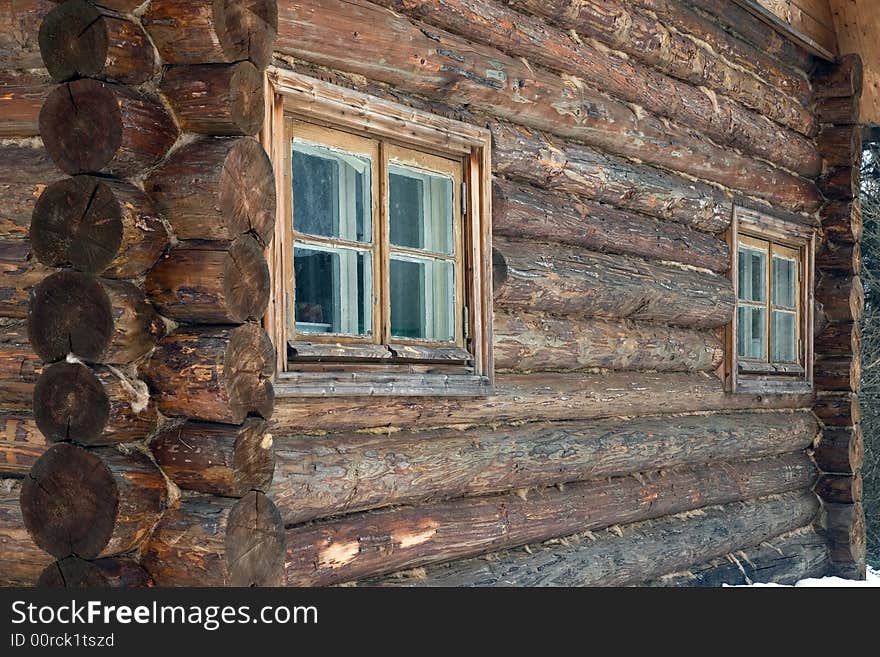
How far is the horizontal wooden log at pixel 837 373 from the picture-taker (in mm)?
9406

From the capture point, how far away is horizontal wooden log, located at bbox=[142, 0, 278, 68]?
402 centimetres

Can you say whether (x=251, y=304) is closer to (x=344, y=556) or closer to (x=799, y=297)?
(x=344, y=556)

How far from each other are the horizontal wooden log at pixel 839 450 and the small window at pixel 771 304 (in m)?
0.49

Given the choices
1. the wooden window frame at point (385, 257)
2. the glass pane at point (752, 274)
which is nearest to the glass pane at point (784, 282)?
the glass pane at point (752, 274)

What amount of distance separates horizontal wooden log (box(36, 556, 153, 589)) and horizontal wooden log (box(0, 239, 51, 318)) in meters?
0.94

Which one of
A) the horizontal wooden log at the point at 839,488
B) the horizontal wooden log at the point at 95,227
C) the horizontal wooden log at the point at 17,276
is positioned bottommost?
the horizontal wooden log at the point at 839,488

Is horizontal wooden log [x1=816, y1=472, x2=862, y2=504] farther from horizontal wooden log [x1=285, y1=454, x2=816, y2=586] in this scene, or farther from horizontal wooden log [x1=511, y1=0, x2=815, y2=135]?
horizontal wooden log [x1=511, y1=0, x2=815, y2=135]

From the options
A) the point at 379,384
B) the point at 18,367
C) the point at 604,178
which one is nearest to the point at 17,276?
the point at 18,367

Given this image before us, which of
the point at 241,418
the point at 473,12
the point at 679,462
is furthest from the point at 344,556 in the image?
the point at 679,462

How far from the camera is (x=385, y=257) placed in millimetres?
5145

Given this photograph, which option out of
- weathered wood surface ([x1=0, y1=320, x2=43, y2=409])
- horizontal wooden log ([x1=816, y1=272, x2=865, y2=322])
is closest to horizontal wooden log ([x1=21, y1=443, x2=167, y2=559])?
weathered wood surface ([x1=0, y1=320, x2=43, y2=409])

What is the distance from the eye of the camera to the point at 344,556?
4.75m

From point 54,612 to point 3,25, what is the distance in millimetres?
2018

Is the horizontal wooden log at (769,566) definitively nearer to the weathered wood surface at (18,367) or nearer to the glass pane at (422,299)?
the glass pane at (422,299)
